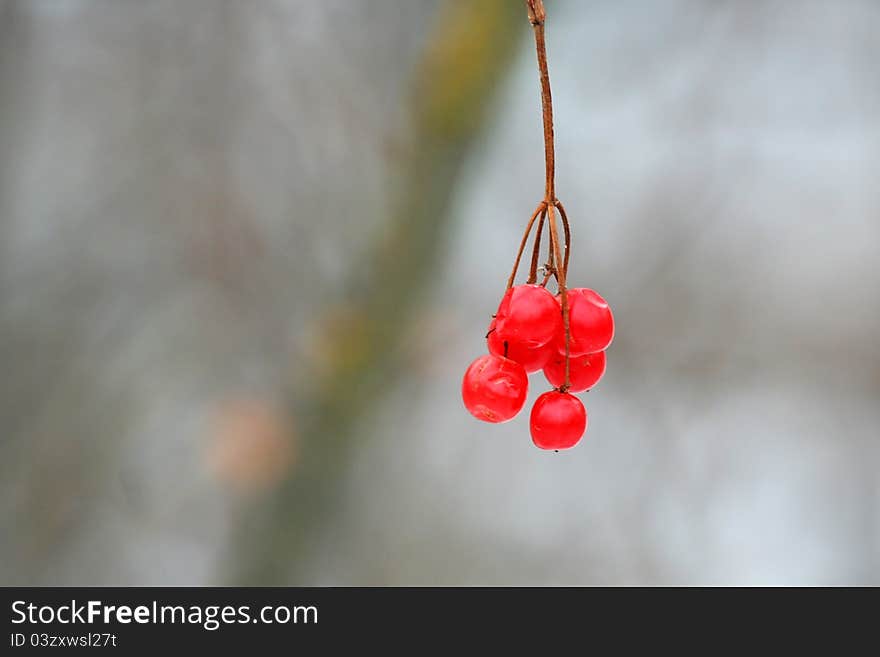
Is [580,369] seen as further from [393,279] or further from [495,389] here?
[393,279]

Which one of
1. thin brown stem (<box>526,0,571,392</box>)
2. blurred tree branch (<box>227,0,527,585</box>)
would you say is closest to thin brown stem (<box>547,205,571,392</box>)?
thin brown stem (<box>526,0,571,392</box>)

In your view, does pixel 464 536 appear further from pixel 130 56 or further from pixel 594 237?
pixel 130 56

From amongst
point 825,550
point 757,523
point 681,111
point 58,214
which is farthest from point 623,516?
point 58,214

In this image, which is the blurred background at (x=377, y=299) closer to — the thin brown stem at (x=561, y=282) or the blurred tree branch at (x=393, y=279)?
the blurred tree branch at (x=393, y=279)

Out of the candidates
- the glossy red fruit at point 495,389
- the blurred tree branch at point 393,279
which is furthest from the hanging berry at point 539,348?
the blurred tree branch at point 393,279

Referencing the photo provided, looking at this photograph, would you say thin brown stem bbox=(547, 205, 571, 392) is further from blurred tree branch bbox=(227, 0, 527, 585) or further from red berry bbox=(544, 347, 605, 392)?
blurred tree branch bbox=(227, 0, 527, 585)

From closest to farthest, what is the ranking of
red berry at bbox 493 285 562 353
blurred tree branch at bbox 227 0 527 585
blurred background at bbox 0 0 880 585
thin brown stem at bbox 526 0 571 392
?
thin brown stem at bbox 526 0 571 392 < red berry at bbox 493 285 562 353 < blurred tree branch at bbox 227 0 527 585 < blurred background at bbox 0 0 880 585
